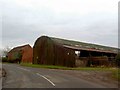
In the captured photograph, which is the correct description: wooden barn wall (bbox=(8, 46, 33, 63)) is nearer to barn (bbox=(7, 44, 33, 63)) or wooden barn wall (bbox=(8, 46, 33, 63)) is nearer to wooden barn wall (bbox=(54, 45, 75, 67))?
barn (bbox=(7, 44, 33, 63))

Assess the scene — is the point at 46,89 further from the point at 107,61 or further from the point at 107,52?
the point at 107,52

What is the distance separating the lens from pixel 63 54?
54.2 meters

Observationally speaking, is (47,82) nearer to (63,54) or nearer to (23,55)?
(63,54)

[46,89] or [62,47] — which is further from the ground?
[62,47]

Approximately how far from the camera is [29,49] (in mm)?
84000

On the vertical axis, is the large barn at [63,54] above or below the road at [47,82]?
above

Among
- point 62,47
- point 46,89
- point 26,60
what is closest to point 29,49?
point 26,60

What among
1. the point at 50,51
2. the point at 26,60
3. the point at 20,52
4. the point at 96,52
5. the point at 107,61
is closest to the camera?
the point at 107,61

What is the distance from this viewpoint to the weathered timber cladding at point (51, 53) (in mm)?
52656

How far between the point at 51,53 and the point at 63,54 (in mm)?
5312

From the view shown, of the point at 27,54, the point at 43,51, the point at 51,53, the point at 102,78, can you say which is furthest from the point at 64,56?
the point at 27,54

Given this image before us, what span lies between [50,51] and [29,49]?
83.6 ft

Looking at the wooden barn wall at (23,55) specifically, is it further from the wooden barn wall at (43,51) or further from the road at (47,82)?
the road at (47,82)

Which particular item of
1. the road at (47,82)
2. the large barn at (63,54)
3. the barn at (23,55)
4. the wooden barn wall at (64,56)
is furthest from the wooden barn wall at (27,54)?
the road at (47,82)
